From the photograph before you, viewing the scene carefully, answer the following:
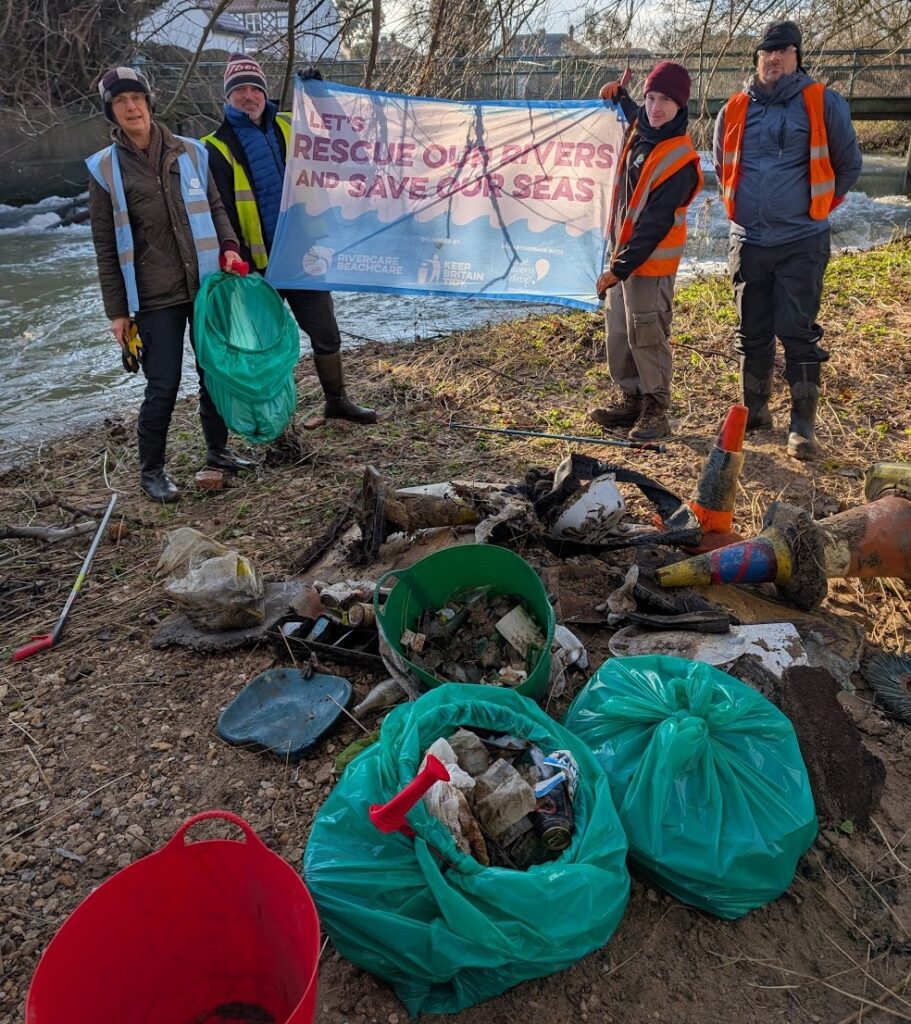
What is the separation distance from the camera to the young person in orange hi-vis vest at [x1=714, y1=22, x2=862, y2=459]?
12.9ft

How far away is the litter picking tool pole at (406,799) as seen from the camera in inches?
61.9

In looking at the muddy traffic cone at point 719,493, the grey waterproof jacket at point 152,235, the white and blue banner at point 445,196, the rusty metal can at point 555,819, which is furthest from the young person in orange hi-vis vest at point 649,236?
the rusty metal can at point 555,819

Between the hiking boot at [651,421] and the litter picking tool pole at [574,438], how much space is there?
11cm

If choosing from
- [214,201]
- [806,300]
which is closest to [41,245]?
[214,201]

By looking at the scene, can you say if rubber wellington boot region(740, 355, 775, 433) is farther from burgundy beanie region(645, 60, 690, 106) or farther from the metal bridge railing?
the metal bridge railing

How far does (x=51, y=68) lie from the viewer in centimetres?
978

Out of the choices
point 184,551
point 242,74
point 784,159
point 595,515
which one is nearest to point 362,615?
point 184,551

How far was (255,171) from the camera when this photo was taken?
440 centimetres

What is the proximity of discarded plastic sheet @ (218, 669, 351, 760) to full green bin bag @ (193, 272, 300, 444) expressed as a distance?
179 centimetres

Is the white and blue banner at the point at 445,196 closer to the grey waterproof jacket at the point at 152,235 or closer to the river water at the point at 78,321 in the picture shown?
the grey waterproof jacket at the point at 152,235

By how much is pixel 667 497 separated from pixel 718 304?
4562 millimetres

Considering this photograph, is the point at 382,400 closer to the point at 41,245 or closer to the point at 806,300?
the point at 806,300

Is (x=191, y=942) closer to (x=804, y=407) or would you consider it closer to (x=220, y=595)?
(x=220, y=595)

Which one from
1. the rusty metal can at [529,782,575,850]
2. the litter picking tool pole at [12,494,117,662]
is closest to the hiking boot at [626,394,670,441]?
the litter picking tool pole at [12,494,117,662]
